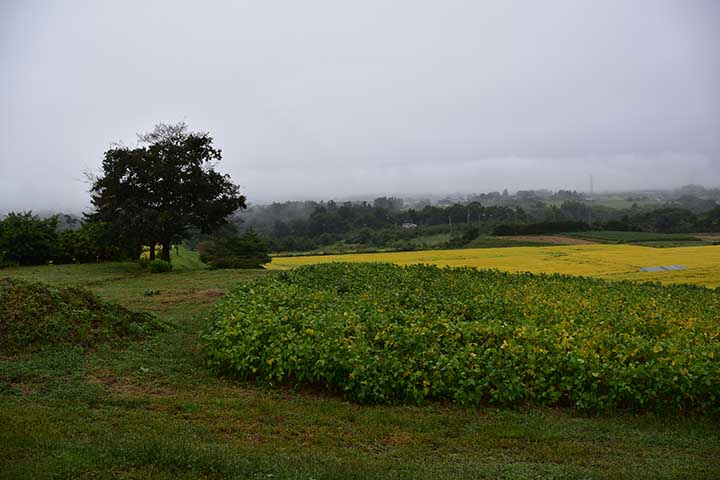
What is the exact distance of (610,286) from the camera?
43.4 ft

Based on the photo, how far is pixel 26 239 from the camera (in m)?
22.5

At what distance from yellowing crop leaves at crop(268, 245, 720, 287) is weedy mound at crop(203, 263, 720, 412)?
9.67 meters

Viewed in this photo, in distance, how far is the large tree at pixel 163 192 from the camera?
22.1 meters

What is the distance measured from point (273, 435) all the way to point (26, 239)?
72.3ft

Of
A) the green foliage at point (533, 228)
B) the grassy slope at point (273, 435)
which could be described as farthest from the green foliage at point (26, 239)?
the green foliage at point (533, 228)

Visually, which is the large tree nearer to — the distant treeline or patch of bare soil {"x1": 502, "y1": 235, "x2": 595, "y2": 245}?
the distant treeline

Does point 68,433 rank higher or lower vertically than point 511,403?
higher

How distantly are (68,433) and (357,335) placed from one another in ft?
11.5

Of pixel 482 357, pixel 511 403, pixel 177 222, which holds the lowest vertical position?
pixel 511 403

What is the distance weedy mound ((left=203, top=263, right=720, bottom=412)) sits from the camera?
5992 millimetres

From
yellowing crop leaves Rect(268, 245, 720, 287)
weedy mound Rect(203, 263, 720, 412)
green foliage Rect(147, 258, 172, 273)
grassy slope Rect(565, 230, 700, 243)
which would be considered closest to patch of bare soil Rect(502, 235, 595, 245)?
grassy slope Rect(565, 230, 700, 243)

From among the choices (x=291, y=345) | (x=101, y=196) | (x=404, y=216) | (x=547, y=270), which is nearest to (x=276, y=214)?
(x=404, y=216)

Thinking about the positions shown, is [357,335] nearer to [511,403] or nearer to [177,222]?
[511,403]

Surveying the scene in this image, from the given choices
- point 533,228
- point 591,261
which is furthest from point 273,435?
point 533,228
